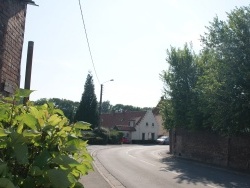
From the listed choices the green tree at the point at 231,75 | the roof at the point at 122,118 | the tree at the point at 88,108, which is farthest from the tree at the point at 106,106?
the green tree at the point at 231,75

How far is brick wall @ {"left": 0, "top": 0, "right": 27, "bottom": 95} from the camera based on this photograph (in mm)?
5500

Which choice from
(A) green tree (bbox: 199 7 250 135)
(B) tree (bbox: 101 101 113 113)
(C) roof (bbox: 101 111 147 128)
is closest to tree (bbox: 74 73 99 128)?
(C) roof (bbox: 101 111 147 128)

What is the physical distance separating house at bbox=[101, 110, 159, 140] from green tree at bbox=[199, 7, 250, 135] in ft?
152

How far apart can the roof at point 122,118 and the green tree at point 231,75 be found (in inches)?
1915

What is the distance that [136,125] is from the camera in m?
69.8

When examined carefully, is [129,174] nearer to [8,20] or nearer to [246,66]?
[246,66]

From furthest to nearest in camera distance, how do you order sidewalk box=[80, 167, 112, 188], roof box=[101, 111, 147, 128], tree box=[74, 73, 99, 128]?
roof box=[101, 111, 147, 128], tree box=[74, 73, 99, 128], sidewalk box=[80, 167, 112, 188]

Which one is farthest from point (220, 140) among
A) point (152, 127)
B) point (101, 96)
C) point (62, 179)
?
point (152, 127)

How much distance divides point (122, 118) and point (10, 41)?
69.9 metres

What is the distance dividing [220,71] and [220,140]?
666cm

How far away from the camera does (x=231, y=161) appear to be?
938 inches

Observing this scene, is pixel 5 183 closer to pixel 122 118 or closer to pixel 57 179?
pixel 57 179

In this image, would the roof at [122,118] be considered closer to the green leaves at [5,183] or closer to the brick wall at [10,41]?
the brick wall at [10,41]

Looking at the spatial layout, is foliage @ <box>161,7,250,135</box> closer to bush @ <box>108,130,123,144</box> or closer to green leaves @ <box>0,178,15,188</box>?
green leaves @ <box>0,178,15,188</box>
